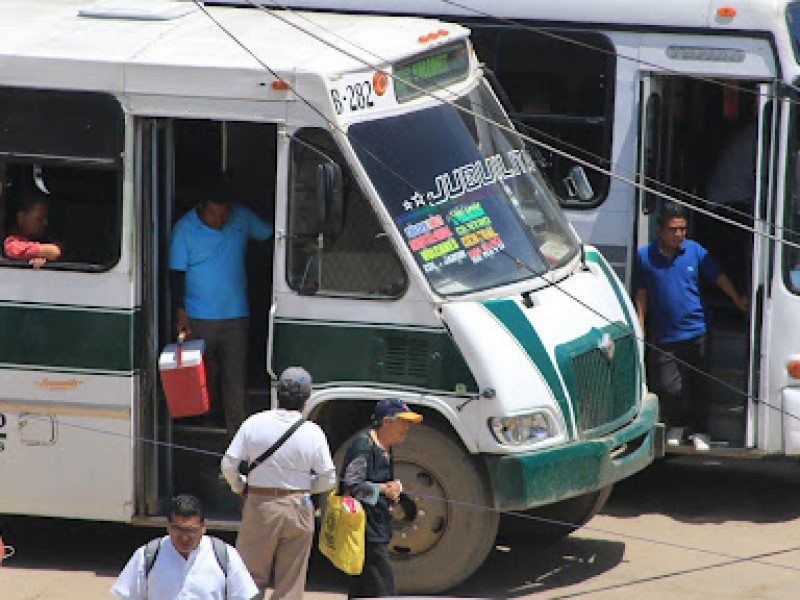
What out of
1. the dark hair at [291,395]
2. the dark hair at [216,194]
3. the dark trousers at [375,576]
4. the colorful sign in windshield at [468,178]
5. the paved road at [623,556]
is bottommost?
the paved road at [623,556]

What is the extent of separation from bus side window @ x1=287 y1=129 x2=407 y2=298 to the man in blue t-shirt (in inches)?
19.9

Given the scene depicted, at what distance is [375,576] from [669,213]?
369cm

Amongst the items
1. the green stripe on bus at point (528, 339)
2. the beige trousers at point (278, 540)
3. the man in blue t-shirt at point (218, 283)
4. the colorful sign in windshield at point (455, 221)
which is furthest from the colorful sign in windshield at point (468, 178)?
the beige trousers at point (278, 540)

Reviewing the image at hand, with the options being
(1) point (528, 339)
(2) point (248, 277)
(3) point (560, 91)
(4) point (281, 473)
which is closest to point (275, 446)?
(4) point (281, 473)

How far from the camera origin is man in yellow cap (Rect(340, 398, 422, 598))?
9.04m

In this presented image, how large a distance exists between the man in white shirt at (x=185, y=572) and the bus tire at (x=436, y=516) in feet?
7.83

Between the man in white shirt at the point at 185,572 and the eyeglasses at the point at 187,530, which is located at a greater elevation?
the eyeglasses at the point at 187,530

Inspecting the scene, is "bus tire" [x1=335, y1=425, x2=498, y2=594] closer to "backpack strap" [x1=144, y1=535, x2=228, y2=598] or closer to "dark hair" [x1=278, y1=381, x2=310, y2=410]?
"dark hair" [x1=278, y1=381, x2=310, y2=410]

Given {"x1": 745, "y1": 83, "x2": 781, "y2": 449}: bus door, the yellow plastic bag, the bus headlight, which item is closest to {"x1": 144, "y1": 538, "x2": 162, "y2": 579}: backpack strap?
the yellow plastic bag

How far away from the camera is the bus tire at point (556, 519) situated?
1107cm

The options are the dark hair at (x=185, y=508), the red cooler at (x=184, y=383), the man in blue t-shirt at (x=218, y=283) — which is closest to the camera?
the dark hair at (x=185, y=508)

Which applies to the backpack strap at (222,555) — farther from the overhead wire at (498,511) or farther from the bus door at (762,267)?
the bus door at (762,267)

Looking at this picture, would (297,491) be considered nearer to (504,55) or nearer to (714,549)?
(714,549)

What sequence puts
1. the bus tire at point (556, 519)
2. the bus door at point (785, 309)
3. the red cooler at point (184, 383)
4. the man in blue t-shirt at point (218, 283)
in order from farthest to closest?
the bus door at point (785, 309)
the bus tire at point (556, 519)
the man in blue t-shirt at point (218, 283)
the red cooler at point (184, 383)
